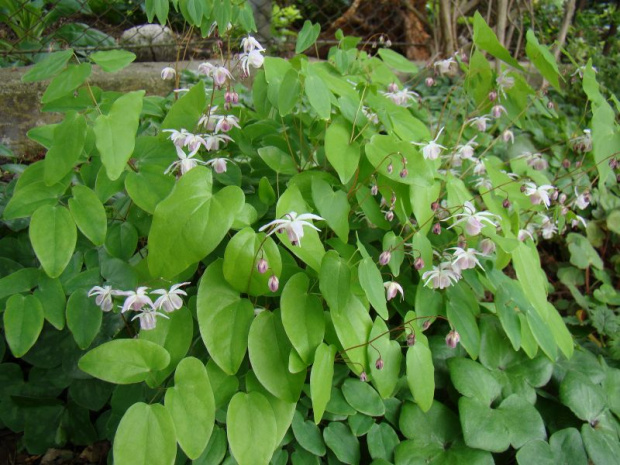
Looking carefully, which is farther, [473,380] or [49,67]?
[473,380]

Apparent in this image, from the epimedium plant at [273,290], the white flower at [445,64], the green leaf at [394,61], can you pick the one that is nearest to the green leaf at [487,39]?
the epimedium plant at [273,290]

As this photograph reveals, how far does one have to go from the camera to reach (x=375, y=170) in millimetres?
1595

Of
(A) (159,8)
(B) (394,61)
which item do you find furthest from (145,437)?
(B) (394,61)

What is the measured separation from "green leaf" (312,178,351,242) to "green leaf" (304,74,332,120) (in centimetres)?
22

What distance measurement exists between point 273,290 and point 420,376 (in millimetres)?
573

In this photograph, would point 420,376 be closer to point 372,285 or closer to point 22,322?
point 372,285

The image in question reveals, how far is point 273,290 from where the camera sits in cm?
128

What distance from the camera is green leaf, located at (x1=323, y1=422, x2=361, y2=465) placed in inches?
Result: 61.0

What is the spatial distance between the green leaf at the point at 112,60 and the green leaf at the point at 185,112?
0.62 ft

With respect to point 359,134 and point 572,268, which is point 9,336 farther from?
point 572,268

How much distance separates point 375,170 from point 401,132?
8.2 inches

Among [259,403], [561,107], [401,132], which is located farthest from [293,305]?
[561,107]

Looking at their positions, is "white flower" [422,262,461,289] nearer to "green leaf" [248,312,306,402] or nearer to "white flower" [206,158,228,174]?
"green leaf" [248,312,306,402]

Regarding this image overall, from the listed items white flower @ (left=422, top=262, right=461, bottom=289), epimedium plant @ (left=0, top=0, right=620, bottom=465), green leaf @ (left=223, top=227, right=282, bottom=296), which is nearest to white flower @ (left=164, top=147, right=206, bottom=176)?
epimedium plant @ (left=0, top=0, right=620, bottom=465)
